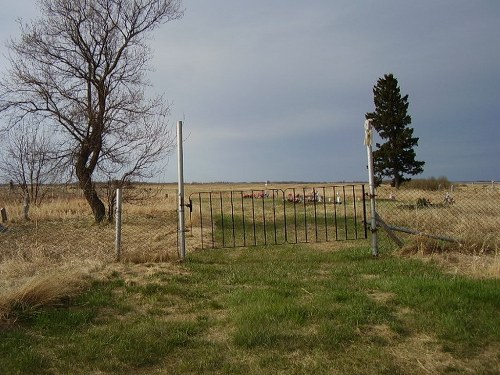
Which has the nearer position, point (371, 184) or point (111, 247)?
point (371, 184)

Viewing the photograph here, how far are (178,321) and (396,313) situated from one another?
7.41ft

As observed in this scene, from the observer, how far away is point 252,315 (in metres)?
4.59

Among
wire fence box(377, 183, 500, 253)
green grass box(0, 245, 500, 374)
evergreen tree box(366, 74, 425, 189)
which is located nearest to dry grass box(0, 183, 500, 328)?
wire fence box(377, 183, 500, 253)

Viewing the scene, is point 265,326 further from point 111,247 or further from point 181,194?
point 111,247

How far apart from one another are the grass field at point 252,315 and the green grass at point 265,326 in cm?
1

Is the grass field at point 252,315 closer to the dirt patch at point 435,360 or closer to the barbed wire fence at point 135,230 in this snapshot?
the dirt patch at point 435,360

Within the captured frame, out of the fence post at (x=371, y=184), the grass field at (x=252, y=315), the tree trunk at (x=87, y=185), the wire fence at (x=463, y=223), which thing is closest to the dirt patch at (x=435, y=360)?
the grass field at (x=252, y=315)

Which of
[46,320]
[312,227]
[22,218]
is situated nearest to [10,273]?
[46,320]

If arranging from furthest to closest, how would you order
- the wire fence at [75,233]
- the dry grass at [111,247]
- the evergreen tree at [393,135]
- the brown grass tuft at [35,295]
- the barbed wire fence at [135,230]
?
the evergreen tree at [393,135] → the barbed wire fence at [135,230] → the wire fence at [75,233] → the dry grass at [111,247] → the brown grass tuft at [35,295]

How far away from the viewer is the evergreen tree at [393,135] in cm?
3550

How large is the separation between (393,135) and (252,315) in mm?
34083

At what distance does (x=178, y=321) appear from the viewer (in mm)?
4629

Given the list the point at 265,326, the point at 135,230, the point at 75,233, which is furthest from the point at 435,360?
the point at 135,230

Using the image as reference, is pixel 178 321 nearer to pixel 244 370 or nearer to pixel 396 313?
pixel 244 370
